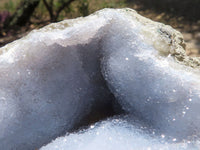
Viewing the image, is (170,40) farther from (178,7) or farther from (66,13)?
(178,7)

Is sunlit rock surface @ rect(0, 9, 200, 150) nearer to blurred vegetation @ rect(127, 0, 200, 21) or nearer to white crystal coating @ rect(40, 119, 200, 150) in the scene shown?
white crystal coating @ rect(40, 119, 200, 150)

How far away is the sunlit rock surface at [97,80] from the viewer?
44.6 inches

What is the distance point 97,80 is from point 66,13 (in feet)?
8.58

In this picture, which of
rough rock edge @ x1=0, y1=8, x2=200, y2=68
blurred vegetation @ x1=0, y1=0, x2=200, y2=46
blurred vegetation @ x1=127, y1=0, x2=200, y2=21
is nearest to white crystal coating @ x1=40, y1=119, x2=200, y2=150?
rough rock edge @ x1=0, y1=8, x2=200, y2=68

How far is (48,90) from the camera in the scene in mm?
1292

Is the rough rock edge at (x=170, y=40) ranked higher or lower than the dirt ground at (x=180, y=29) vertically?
higher

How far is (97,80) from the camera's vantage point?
1.40 metres

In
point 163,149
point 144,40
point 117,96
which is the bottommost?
point 163,149

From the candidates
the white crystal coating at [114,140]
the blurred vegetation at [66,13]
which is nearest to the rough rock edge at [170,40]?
the white crystal coating at [114,140]

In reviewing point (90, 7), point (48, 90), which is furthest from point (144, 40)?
point (90, 7)

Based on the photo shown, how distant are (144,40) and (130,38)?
0.22ft

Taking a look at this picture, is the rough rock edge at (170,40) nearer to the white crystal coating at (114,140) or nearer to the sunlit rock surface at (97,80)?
the sunlit rock surface at (97,80)

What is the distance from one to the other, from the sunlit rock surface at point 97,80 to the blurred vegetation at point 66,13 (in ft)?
5.89

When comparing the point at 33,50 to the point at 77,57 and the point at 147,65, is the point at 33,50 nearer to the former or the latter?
the point at 77,57
